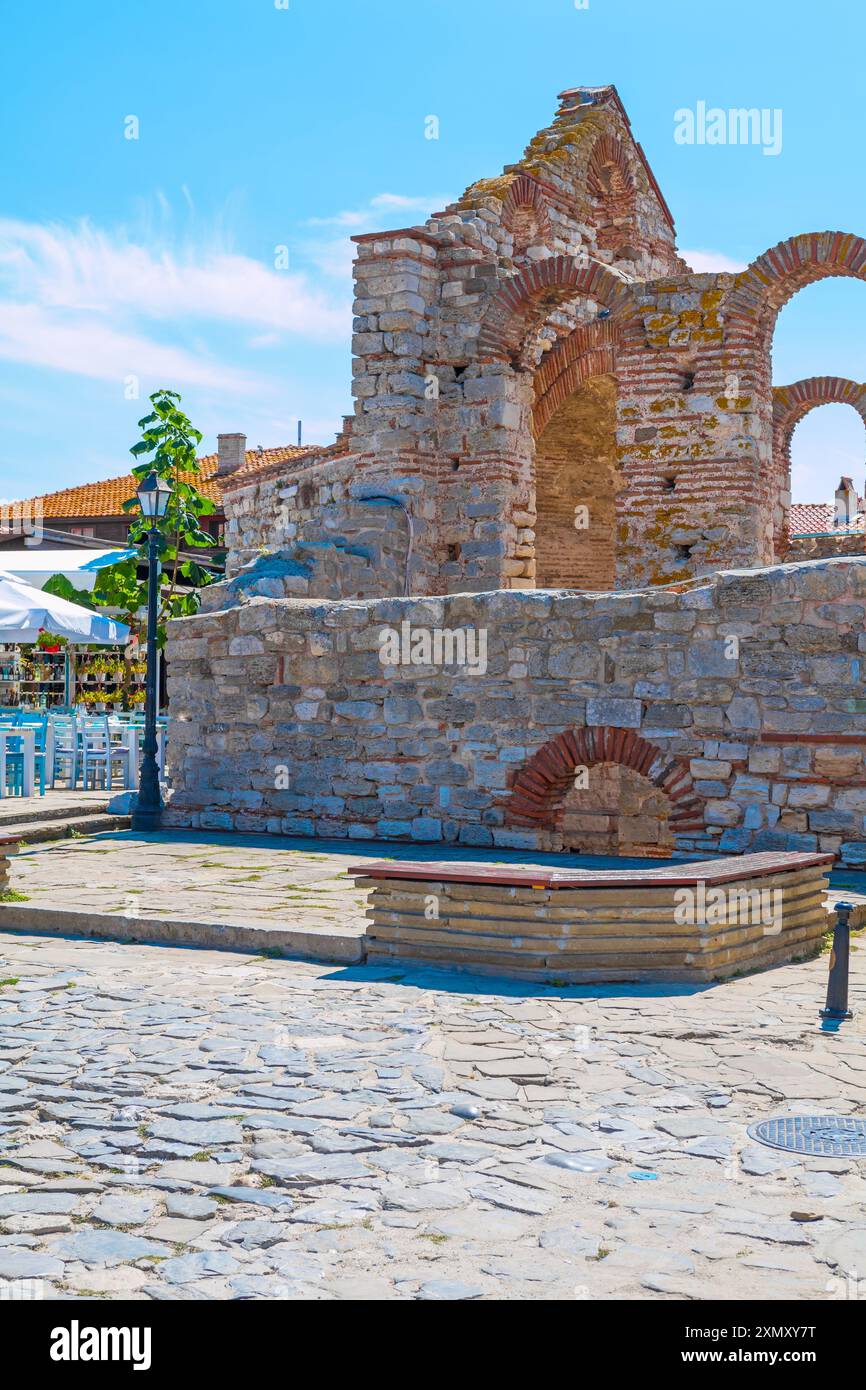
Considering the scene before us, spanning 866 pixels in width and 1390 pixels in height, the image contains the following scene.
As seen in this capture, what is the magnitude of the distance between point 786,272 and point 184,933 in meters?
9.04

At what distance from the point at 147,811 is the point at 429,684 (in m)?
2.75

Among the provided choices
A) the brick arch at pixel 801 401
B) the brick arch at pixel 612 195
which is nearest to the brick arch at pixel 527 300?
the brick arch at pixel 612 195

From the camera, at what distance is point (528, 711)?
10234 mm

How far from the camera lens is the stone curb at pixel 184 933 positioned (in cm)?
680

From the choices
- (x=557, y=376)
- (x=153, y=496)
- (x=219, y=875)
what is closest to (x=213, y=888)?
(x=219, y=875)

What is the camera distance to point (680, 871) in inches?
263

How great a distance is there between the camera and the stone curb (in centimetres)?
680

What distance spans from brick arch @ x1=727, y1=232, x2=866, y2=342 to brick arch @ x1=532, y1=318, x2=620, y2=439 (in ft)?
7.19

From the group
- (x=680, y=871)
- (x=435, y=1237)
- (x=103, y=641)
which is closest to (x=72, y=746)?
(x=103, y=641)

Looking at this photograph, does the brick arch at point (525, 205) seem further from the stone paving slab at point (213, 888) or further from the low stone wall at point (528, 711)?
the stone paving slab at point (213, 888)

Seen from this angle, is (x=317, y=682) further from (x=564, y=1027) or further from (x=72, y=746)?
(x=564, y=1027)

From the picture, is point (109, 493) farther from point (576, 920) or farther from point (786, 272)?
point (576, 920)

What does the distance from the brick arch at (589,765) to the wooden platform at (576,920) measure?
2845 mm

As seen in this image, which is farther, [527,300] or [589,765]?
[527,300]
